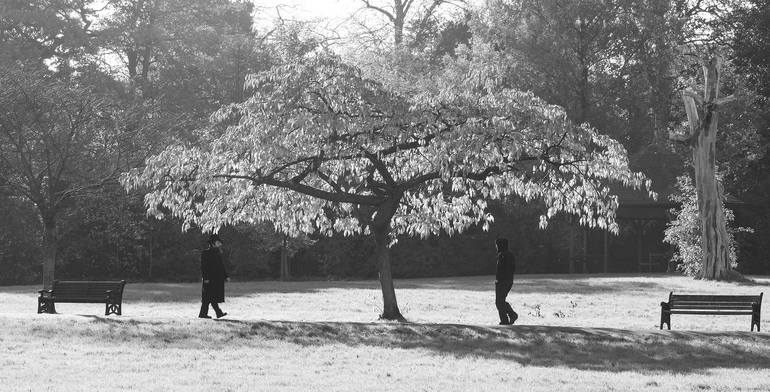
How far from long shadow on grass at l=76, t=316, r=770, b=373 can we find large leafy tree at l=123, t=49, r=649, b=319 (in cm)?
280

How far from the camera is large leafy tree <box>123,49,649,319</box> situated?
63.9ft

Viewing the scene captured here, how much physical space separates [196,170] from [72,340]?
4906mm

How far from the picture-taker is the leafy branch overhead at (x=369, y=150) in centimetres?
1947

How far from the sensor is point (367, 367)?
48.6 ft

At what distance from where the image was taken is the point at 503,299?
19.7 metres

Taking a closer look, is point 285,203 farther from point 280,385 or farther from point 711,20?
point 711,20

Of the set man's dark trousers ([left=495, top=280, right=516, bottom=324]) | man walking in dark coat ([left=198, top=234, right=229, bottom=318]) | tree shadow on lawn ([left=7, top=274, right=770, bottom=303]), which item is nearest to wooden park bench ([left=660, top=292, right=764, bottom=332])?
man's dark trousers ([left=495, top=280, right=516, bottom=324])

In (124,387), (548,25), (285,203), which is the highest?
(548,25)

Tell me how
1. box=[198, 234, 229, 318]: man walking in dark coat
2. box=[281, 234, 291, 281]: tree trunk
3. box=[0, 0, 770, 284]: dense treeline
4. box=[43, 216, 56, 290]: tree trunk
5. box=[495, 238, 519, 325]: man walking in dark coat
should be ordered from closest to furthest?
box=[495, 238, 519, 325]: man walking in dark coat
box=[198, 234, 229, 318]: man walking in dark coat
box=[43, 216, 56, 290]: tree trunk
box=[0, 0, 770, 284]: dense treeline
box=[281, 234, 291, 281]: tree trunk

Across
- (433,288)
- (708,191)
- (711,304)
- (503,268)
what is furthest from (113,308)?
(708,191)

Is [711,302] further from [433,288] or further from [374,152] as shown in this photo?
[433,288]

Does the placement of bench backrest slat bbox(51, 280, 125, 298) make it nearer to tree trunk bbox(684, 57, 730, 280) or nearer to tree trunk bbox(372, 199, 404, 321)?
tree trunk bbox(372, 199, 404, 321)

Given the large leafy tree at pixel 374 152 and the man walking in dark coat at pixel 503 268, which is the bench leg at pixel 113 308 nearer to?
the large leafy tree at pixel 374 152

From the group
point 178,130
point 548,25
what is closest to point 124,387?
point 178,130
